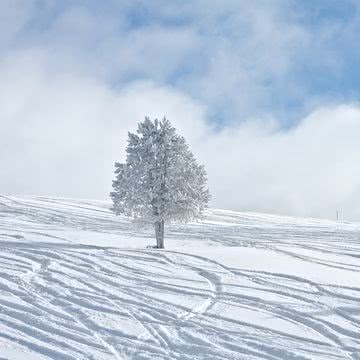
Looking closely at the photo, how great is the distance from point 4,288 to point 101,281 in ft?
13.9

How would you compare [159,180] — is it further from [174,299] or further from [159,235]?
[174,299]

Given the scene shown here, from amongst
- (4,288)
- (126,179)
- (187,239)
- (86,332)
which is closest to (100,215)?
(187,239)

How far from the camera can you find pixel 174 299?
69.8 ft

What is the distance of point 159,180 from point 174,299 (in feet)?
53.0

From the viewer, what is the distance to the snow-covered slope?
1584 centimetres

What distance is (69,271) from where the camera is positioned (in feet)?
85.7

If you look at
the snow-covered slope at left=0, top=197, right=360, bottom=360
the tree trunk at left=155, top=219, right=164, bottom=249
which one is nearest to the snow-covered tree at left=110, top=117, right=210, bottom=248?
the tree trunk at left=155, top=219, right=164, bottom=249

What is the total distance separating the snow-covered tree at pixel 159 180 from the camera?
36656 mm

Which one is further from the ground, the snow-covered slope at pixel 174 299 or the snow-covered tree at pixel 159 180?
the snow-covered tree at pixel 159 180

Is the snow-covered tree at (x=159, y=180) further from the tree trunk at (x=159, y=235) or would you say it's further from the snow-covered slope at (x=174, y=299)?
the snow-covered slope at (x=174, y=299)

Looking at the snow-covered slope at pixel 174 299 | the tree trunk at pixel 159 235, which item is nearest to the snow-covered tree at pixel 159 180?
the tree trunk at pixel 159 235

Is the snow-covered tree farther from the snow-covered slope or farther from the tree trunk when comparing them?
the snow-covered slope

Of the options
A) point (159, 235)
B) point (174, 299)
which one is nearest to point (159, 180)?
point (159, 235)

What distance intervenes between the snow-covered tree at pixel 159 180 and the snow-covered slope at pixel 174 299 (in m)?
2.48
